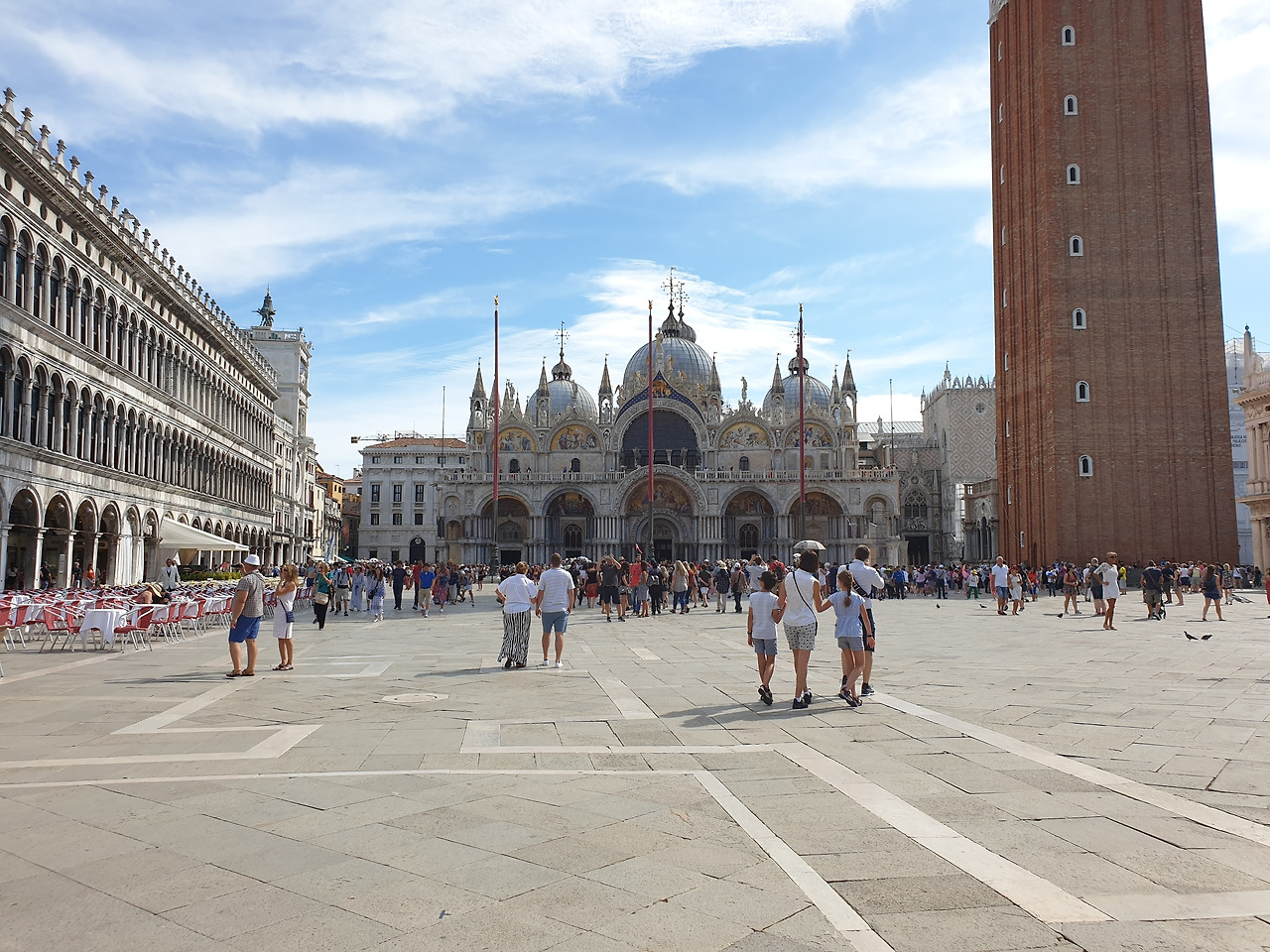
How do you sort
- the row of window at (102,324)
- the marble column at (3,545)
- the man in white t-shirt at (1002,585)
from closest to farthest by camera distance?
1. the marble column at (3,545)
2. the row of window at (102,324)
3. the man in white t-shirt at (1002,585)

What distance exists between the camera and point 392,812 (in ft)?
18.4

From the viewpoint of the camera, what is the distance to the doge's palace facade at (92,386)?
73.9 ft

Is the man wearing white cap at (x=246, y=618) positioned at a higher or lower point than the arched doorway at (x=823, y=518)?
lower

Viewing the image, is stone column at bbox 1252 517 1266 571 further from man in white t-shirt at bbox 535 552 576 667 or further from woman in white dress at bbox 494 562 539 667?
woman in white dress at bbox 494 562 539 667

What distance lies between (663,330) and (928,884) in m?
72.8

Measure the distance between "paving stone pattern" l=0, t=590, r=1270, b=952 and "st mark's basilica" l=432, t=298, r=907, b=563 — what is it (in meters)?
48.8

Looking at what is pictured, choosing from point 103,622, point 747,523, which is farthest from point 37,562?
point 747,523

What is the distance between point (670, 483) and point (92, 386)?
125 ft

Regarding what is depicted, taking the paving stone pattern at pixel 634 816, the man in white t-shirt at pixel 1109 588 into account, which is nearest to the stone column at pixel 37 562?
the paving stone pattern at pixel 634 816

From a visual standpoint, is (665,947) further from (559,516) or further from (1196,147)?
(559,516)

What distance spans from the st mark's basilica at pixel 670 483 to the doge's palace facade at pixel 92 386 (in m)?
23.6

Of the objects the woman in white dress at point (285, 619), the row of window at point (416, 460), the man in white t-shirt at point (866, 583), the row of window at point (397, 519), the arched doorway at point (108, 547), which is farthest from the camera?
the row of window at point (416, 460)

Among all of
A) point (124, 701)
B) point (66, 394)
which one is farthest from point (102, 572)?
point (124, 701)

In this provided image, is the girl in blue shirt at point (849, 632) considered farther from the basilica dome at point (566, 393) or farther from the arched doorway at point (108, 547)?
the basilica dome at point (566, 393)
